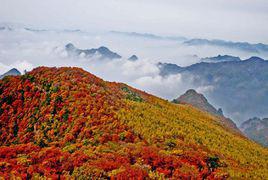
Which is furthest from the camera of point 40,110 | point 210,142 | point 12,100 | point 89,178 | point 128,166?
point 12,100

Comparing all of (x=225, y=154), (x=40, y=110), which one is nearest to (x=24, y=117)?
(x=40, y=110)

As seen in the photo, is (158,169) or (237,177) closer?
(158,169)

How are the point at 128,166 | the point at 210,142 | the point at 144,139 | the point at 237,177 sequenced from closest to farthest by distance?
the point at 128,166 → the point at 237,177 → the point at 144,139 → the point at 210,142

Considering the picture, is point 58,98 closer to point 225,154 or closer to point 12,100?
point 12,100

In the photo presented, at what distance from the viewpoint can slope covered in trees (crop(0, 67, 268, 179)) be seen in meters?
32.4

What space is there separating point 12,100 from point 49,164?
30.0 meters

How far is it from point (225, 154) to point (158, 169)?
16.2 metres

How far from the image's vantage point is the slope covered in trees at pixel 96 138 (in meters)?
32.4

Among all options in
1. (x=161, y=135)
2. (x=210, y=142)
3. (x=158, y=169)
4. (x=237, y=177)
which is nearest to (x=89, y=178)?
(x=158, y=169)

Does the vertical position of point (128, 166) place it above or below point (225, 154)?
above

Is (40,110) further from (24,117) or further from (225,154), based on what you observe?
(225,154)

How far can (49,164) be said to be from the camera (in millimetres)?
32344

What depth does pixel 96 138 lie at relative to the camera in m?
42.5

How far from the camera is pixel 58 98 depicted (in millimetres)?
55562
